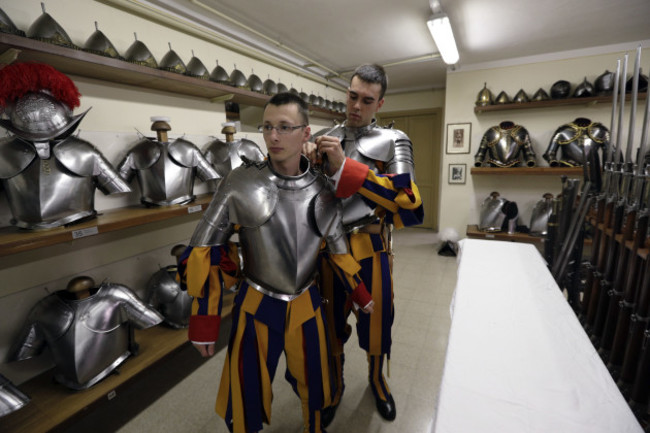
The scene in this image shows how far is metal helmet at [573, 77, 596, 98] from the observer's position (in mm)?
3631

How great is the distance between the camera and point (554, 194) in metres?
4.25

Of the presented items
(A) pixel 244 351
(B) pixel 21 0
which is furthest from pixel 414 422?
(B) pixel 21 0

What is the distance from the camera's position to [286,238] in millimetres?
1120

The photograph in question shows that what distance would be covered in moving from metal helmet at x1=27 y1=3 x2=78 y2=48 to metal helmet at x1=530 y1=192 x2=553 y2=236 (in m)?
4.85

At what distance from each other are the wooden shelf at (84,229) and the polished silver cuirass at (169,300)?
53cm

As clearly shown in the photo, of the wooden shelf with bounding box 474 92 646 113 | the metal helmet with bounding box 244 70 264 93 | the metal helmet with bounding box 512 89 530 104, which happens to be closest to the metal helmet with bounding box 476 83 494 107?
the wooden shelf with bounding box 474 92 646 113

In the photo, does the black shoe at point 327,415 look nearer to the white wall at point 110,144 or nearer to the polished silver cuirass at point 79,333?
the polished silver cuirass at point 79,333

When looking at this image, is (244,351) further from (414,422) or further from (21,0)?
(21,0)

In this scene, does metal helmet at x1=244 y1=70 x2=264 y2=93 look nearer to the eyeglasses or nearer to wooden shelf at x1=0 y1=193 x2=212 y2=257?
wooden shelf at x1=0 y1=193 x2=212 y2=257

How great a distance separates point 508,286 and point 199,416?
73.3 inches

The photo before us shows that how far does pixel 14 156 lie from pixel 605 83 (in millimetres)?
5361

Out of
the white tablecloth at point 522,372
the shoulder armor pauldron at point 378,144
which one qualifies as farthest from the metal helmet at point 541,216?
the shoulder armor pauldron at point 378,144

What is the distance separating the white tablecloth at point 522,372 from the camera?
2.44 feet

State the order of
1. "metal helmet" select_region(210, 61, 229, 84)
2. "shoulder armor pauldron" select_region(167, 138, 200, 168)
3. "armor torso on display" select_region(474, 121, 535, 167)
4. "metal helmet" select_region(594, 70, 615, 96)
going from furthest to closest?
"armor torso on display" select_region(474, 121, 535, 167) → "metal helmet" select_region(594, 70, 615, 96) → "metal helmet" select_region(210, 61, 229, 84) → "shoulder armor pauldron" select_region(167, 138, 200, 168)
